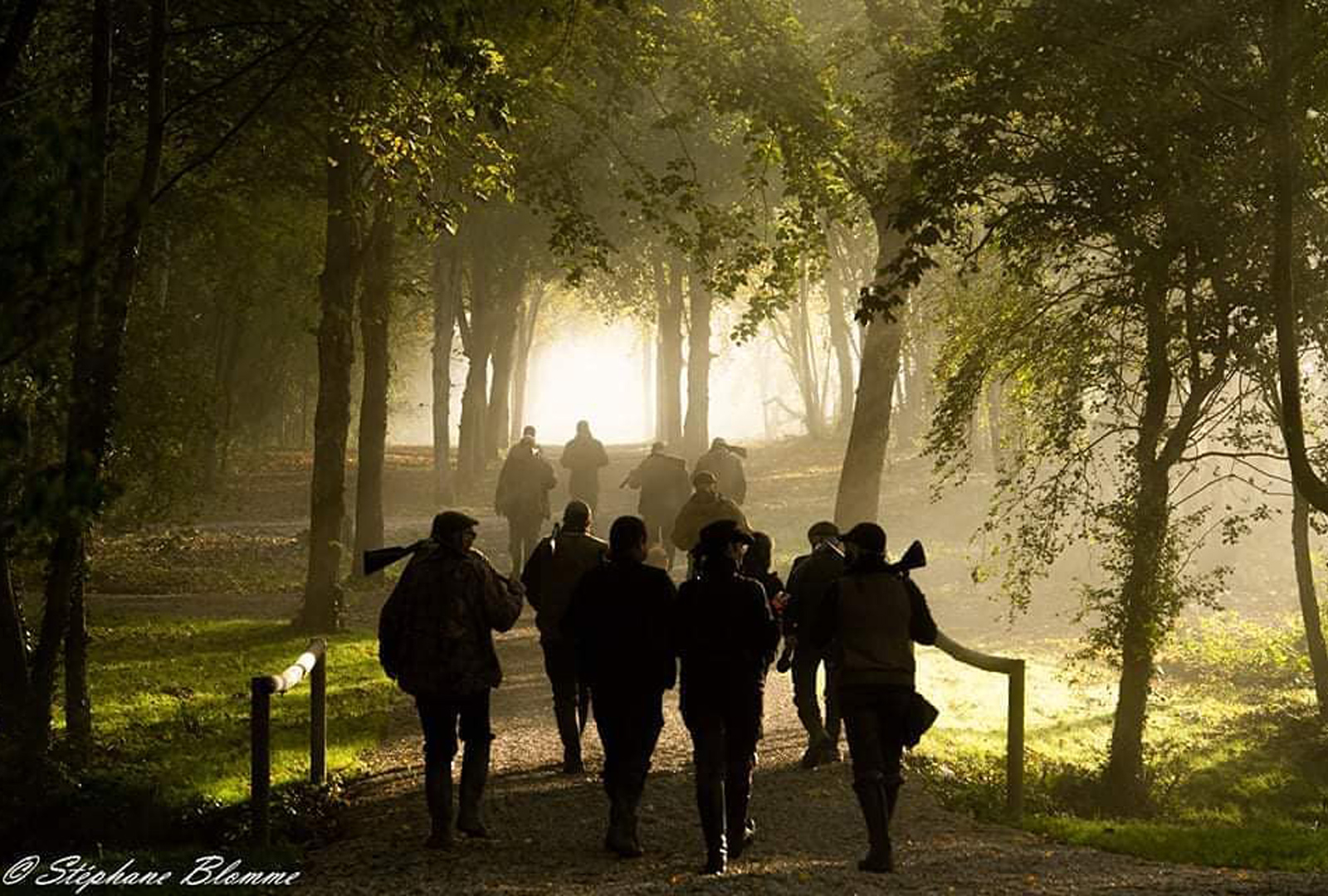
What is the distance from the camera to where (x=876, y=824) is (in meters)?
8.76

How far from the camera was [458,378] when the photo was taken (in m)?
133

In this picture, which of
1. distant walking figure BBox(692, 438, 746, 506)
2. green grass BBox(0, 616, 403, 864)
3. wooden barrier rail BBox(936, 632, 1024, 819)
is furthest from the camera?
distant walking figure BBox(692, 438, 746, 506)

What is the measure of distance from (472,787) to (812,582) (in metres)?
3.00

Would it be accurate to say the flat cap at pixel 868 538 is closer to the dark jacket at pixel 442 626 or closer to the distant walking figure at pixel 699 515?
the dark jacket at pixel 442 626

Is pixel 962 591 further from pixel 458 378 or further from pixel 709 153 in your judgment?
pixel 458 378

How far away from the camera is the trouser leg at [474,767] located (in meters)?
9.20

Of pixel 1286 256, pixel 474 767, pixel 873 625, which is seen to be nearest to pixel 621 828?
pixel 474 767

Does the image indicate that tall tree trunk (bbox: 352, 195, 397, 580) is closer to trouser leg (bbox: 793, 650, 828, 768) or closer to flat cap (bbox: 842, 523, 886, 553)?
trouser leg (bbox: 793, 650, 828, 768)

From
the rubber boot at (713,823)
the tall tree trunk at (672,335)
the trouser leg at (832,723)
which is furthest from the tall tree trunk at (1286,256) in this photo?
the tall tree trunk at (672,335)

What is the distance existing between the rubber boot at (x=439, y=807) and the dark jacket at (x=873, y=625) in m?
2.43

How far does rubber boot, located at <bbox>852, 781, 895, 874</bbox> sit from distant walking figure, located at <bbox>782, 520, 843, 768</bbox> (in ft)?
4.31

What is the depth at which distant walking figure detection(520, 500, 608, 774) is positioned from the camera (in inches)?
439

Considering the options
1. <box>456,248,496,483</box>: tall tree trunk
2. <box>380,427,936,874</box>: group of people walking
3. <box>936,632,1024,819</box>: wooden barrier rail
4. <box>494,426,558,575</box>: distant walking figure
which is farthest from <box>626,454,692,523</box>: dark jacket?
<box>456,248,496,483</box>: tall tree trunk

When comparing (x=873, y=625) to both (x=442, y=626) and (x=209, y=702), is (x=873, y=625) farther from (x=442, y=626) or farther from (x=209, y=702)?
(x=209, y=702)
